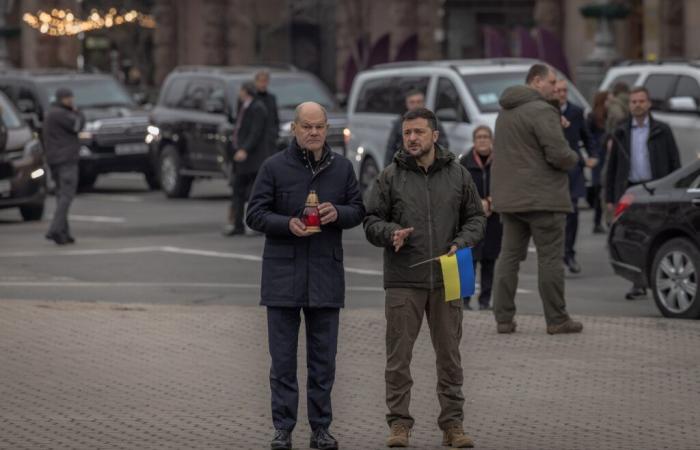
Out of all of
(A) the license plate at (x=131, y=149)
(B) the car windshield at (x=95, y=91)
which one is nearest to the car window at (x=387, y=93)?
(A) the license plate at (x=131, y=149)

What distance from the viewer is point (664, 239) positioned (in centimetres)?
1477

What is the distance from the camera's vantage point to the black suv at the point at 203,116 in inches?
1089

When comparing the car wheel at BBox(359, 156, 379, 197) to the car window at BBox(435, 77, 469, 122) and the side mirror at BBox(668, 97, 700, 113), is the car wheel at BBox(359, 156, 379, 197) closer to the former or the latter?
the car window at BBox(435, 77, 469, 122)

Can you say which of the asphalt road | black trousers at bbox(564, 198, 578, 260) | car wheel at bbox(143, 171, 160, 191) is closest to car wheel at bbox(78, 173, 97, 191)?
car wheel at bbox(143, 171, 160, 191)

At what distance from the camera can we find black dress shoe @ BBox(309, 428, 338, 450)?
896 centimetres

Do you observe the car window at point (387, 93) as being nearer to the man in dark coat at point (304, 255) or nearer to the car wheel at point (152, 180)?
the car wheel at point (152, 180)

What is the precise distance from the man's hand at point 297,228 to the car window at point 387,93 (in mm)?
15141

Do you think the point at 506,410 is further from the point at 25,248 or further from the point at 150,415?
the point at 25,248

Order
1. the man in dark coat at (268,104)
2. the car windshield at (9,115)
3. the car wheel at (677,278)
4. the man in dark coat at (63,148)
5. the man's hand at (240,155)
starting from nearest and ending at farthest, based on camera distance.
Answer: the car wheel at (677,278) < the man in dark coat at (63,148) < the man's hand at (240,155) < the man in dark coat at (268,104) < the car windshield at (9,115)

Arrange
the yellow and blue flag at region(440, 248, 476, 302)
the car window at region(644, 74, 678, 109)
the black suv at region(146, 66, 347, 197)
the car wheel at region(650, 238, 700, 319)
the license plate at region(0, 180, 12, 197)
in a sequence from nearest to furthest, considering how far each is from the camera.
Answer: the yellow and blue flag at region(440, 248, 476, 302)
the car wheel at region(650, 238, 700, 319)
the car window at region(644, 74, 678, 109)
the license plate at region(0, 180, 12, 197)
the black suv at region(146, 66, 347, 197)

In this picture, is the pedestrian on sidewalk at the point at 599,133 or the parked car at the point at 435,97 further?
the parked car at the point at 435,97

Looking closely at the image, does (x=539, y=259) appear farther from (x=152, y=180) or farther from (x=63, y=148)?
(x=152, y=180)

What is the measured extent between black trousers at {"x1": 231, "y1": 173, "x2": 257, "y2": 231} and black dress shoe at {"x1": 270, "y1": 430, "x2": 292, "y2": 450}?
1311cm

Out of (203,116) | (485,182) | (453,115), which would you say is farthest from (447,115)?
(485,182)
